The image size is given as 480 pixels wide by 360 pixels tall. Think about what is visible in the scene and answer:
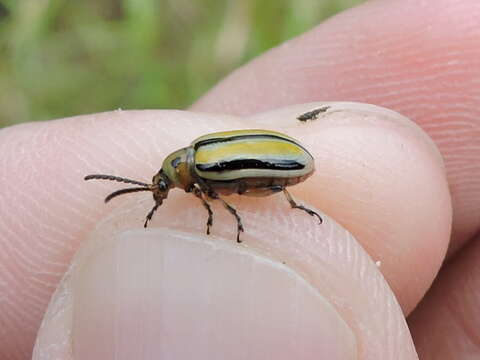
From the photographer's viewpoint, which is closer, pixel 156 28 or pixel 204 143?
pixel 204 143

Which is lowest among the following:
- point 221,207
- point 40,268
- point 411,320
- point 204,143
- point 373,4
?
point 411,320

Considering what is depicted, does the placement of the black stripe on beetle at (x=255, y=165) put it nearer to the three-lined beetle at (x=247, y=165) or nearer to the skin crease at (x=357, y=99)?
the three-lined beetle at (x=247, y=165)

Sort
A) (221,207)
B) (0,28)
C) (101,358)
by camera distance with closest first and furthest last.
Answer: (101,358), (221,207), (0,28)

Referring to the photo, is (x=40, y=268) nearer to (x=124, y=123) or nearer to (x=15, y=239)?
(x=15, y=239)

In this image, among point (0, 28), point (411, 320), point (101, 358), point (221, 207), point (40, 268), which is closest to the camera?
point (101, 358)

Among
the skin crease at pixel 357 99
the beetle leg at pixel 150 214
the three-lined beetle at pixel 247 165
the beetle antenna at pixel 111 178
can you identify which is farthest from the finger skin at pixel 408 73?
the beetle leg at pixel 150 214

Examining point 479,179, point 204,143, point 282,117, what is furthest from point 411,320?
point 204,143
